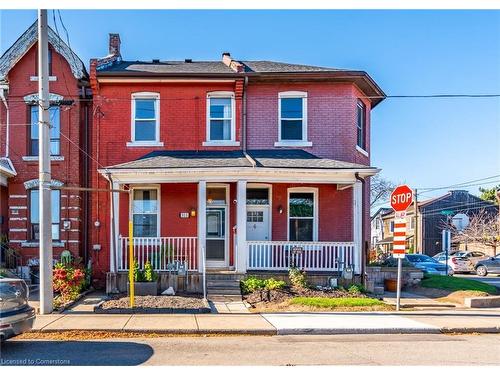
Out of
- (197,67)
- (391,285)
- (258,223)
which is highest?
(197,67)

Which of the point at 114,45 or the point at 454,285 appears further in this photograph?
the point at 114,45

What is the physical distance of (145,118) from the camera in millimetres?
16312

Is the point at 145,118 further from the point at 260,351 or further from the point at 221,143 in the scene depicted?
the point at 260,351

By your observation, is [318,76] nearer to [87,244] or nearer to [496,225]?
[87,244]

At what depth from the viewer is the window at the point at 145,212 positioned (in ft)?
52.7

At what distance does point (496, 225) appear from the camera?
131ft

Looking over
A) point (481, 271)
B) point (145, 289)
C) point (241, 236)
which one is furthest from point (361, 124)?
point (481, 271)

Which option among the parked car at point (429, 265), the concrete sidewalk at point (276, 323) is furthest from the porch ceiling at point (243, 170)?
the parked car at point (429, 265)

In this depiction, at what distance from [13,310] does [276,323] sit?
15.6 ft

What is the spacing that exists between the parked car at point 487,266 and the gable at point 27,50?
81.0 feet

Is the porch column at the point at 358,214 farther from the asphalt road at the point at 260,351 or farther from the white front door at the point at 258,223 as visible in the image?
the asphalt road at the point at 260,351

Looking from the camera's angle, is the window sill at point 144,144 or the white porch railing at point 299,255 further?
the window sill at point 144,144

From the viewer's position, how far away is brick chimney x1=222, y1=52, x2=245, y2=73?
16281 millimetres

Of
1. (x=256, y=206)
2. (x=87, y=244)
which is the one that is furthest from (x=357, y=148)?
(x=87, y=244)
